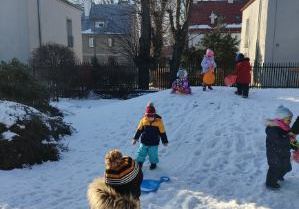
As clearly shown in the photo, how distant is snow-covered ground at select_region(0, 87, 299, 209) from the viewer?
18.2 ft

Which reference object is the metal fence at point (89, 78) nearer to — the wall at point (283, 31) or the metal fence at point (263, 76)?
the metal fence at point (263, 76)

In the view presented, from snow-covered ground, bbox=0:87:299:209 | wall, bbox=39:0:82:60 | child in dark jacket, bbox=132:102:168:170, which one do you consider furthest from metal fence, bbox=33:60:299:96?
child in dark jacket, bbox=132:102:168:170

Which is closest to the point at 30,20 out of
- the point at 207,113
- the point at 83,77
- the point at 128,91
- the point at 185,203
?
the point at 83,77

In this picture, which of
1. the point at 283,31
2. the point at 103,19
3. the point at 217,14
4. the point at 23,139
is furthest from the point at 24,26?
the point at 103,19

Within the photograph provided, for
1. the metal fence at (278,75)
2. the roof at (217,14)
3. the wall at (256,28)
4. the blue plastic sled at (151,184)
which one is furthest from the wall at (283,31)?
the roof at (217,14)

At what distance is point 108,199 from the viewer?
Answer: 129 inches

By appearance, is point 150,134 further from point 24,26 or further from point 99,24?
point 99,24

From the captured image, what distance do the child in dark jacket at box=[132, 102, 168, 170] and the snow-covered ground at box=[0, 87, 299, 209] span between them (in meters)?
0.34

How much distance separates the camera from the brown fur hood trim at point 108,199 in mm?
3258

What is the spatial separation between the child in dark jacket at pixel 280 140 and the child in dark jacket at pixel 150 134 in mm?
1884

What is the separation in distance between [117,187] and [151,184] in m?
2.67

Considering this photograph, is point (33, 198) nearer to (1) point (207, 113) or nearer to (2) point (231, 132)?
(2) point (231, 132)

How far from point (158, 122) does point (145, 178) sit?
103 cm

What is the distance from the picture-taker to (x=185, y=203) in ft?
17.7
